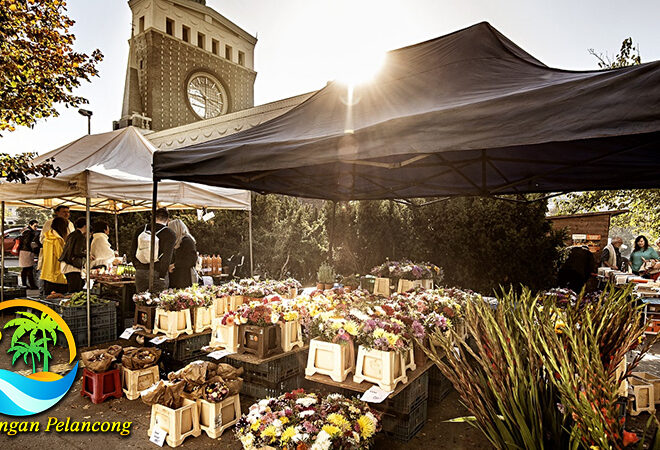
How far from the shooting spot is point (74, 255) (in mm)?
5410

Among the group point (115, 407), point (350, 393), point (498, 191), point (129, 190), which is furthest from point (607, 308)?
point (129, 190)

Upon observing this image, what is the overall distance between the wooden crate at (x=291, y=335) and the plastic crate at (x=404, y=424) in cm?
85

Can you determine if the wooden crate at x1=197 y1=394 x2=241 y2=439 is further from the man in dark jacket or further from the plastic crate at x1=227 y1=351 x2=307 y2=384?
the man in dark jacket

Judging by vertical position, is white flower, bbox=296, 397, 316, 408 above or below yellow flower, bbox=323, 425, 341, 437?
above

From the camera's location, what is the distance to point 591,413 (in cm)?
69

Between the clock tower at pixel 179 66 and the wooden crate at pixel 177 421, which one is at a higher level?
the clock tower at pixel 179 66

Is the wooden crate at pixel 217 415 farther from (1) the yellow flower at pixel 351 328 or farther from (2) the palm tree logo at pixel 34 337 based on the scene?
(2) the palm tree logo at pixel 34 337

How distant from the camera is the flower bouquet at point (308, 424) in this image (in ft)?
5.83

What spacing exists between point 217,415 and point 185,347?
40.9 inches

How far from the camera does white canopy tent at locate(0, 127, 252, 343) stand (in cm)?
428

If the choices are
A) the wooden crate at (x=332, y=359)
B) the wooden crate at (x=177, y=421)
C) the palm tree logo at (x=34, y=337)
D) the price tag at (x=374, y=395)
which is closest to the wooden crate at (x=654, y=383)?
the price tag at (x=374, y=395)

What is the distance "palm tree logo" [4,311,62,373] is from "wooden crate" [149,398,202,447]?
201 cm

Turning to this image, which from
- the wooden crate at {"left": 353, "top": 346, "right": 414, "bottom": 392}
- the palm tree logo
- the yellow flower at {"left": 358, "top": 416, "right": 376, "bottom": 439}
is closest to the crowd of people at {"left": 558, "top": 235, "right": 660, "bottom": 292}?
the wooden crate at {"left": 353, "top": 346, "right": 414, "bottom": 392}

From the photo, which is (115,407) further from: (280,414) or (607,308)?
(607,308)
